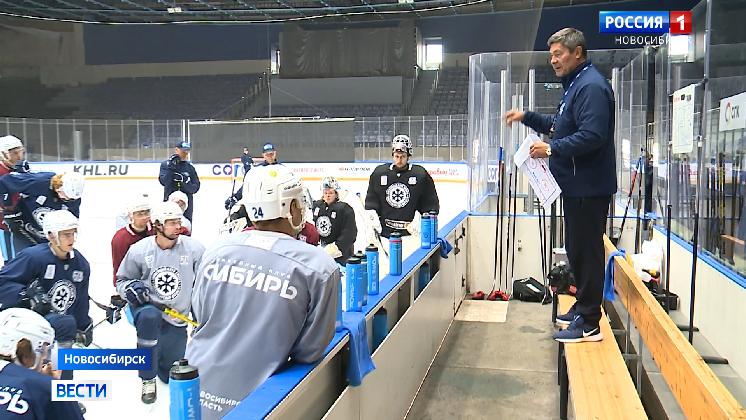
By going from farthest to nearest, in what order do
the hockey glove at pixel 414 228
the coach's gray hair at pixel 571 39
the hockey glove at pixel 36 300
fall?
the hockey glove at pixel 414 228, the hockey glove at pixel 36 300, the coach's gray hair at pixel 571 39

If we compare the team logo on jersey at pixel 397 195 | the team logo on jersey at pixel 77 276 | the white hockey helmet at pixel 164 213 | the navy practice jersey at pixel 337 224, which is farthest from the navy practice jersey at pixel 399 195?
the team logo on jersey at pixel 77 276

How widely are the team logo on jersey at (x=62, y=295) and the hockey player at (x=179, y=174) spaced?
455 cm

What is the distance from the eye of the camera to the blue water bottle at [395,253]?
3166 millimetres

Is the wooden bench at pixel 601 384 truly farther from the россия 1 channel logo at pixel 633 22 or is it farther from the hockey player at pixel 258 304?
the россия 1 channel logo at pixel 633 22

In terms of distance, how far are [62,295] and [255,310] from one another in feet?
8.12

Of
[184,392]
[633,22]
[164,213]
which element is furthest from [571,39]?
[633,22]

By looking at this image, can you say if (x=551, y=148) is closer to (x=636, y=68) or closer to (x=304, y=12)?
(x=636, y=68)

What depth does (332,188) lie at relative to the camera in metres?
5.36

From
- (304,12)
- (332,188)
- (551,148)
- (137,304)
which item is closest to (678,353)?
(551,148)

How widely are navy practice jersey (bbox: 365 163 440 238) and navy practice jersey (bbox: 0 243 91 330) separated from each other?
235 cm

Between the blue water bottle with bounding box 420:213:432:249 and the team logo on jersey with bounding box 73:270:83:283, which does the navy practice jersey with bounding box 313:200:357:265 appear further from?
the team logo on jersey with bounding box 73:270:83:283

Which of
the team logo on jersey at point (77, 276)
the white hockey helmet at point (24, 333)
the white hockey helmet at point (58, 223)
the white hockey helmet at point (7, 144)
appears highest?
the white hockey helmet at point (7, 144)

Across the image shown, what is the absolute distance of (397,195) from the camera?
5.46m

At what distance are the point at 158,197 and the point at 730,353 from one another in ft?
37.2
